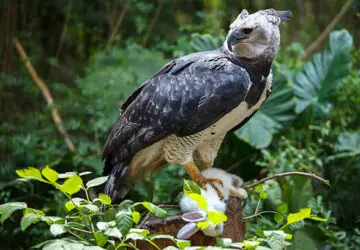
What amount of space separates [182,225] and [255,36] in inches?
26.6

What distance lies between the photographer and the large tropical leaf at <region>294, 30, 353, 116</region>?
4.02 m

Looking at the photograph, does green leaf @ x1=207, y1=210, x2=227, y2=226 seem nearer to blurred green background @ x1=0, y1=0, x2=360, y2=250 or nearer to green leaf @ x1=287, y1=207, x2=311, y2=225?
green leaf @ x1=287, y1=207, x2=311, y2=225

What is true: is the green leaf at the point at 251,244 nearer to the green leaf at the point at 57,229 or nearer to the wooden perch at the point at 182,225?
the wooden perch at the point at 182,225

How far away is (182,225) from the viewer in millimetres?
2117

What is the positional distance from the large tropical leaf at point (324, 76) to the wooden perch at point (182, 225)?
1.88m

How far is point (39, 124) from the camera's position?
482 centimetres

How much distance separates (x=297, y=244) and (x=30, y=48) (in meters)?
3.41

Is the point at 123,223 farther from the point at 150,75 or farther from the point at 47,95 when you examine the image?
the point at 47,95

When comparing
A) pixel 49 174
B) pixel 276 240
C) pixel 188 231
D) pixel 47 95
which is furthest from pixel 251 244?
pixel 47 95

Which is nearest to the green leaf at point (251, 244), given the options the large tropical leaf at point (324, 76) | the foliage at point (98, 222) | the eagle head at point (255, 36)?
the foliage at point (98, 222)

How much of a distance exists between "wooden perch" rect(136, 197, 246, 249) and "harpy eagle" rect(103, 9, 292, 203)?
18 cm

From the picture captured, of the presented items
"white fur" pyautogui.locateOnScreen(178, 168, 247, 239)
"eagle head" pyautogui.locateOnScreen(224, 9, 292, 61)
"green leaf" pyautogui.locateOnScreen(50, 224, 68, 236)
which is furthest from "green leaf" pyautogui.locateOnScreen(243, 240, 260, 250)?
"eagle head" pyautogui.locateOnScreen(224, 9, 292, 61)

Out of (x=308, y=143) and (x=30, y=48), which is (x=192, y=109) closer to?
(x=308, y=143)

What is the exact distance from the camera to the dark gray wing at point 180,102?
2.24m
